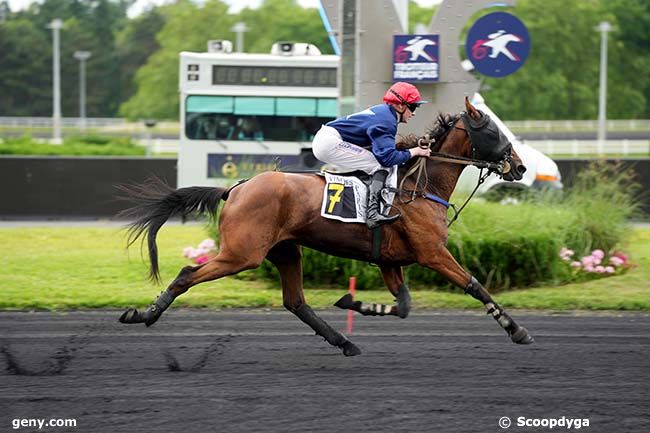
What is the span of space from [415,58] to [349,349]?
5.98m

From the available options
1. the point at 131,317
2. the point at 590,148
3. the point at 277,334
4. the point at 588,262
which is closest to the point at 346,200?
the point at 277,334

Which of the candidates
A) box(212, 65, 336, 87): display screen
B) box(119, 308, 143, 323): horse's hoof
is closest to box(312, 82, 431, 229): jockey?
box(119, 308, 143, 323): horse's hoof

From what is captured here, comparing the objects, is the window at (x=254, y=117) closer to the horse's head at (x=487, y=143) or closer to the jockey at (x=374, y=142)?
the horse's head at (x=487, y=143)

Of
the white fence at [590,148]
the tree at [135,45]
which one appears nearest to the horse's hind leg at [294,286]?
the white fence at [590,148]

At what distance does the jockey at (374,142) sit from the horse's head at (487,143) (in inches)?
16.7

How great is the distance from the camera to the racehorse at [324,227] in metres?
8.00

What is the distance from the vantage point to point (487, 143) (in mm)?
8680

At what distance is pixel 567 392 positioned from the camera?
263 inches

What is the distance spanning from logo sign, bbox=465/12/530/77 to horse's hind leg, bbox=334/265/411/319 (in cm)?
495

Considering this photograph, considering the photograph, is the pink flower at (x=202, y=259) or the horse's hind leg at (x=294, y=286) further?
the pink flower at (x=202, y=259)

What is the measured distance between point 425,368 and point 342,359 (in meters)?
0.70

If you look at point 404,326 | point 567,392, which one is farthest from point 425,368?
point 404,326

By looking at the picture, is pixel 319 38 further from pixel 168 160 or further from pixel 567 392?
pixel 567 392

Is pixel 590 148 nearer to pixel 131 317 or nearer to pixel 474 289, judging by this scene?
pixel 474 289
